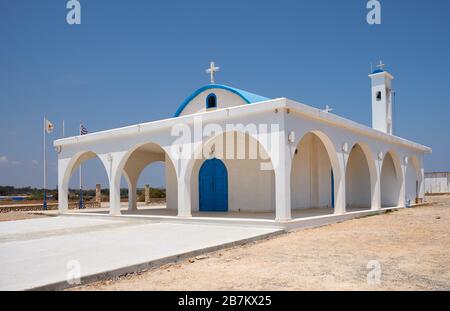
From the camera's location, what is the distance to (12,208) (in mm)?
23750

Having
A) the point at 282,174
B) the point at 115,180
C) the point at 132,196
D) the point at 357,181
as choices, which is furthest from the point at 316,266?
the point at 132,196

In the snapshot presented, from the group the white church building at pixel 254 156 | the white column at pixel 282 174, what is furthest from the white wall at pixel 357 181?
the white column at pixel 282 174

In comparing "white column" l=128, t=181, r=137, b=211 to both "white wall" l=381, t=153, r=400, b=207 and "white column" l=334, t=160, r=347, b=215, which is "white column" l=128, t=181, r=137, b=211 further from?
"white wall" l=381, t=153, r=400, b=207

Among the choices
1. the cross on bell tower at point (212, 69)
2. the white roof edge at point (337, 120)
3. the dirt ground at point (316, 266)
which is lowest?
the dirt ground at point (316, 266)

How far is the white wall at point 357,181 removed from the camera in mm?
18812

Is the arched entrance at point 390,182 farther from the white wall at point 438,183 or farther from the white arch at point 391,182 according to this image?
the white wall at point 438,183

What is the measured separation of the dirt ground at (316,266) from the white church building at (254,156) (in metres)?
2.33

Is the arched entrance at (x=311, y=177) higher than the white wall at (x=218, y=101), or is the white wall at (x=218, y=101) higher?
the white wall at (x=218, y=101)

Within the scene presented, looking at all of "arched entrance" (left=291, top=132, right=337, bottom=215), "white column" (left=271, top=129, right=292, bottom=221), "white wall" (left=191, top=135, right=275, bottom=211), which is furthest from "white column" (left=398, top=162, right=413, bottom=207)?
"white column" (left=271, top=129, right=292, bottom=221)

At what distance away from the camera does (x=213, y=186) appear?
16.0 metres

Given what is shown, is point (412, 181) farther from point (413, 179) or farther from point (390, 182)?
point (390, 182)
